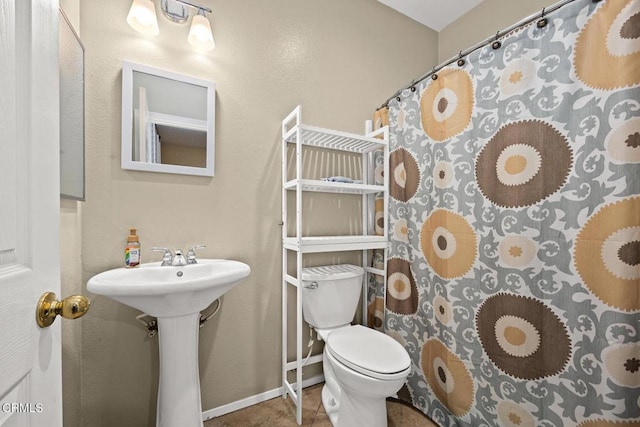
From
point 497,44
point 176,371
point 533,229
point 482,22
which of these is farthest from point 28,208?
point 482,22

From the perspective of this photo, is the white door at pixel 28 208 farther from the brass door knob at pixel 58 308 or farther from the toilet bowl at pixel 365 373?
the toilet bowl at pixel 365 373

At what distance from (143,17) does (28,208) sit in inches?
48.5

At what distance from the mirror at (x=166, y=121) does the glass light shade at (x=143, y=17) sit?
Answer: 18cm

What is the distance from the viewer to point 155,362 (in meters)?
1.30

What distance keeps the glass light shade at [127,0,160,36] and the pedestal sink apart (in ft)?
3.69

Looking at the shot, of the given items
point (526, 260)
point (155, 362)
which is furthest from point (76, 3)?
point (526, 260)

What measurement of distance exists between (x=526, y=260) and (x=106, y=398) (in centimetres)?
196

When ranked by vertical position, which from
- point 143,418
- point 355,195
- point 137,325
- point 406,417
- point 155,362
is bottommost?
point 406,417

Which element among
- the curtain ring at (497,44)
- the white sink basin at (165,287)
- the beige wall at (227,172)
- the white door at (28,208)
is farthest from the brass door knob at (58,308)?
the curtain ring at (497,44)

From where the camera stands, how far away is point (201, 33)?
1320mm

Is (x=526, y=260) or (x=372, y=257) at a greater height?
(x=526, y=260)

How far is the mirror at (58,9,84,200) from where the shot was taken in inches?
35.9

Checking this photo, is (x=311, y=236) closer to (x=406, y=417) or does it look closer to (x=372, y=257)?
(x=372, y=257)

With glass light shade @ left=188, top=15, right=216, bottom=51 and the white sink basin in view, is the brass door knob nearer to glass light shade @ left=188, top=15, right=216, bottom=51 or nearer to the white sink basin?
the white sink basin
